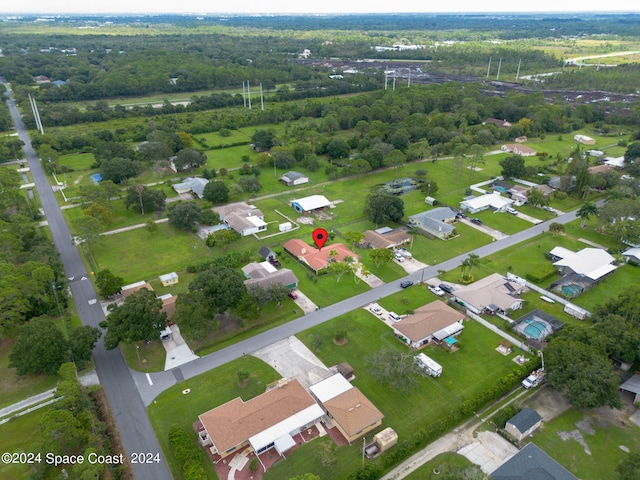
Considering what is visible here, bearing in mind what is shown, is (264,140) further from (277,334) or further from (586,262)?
(586,262)

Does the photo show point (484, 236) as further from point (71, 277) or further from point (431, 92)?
point (431, 92)

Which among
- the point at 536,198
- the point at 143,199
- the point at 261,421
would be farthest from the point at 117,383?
the point at 536,198

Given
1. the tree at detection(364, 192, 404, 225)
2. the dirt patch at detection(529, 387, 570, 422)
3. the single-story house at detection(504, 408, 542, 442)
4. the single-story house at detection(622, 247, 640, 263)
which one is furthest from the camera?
the tree at detection(364, 192, 404, 225)

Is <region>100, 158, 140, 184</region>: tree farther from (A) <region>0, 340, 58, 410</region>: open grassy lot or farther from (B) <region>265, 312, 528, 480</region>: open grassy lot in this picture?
(B) <region>265, 312, 528, 480</region>: open grassy lot

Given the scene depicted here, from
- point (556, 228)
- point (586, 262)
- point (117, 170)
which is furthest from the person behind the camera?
point (117, 170)

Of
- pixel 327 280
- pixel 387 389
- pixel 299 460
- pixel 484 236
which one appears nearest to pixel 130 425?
pixel 299 460

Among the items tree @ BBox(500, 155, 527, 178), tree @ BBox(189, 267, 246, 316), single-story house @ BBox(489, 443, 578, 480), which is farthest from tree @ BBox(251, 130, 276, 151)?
single-story house @ BBox(489, 443, 578, 480)

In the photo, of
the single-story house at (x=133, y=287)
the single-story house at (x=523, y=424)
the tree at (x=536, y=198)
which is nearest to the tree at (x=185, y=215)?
the single-story house at (x=133, y=287)
